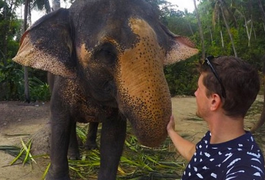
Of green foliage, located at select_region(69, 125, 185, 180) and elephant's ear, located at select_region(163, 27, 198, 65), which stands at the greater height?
elephant's ear, located at select_region(163, 27, 198, 65)

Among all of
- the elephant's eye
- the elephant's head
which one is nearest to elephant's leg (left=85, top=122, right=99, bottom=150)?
the elephant's head

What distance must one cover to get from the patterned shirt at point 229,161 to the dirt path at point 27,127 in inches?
87.2

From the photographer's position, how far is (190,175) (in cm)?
191

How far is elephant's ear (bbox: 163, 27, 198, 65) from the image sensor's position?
2756 mm

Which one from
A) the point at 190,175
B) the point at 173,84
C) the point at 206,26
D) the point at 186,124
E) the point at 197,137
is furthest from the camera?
the point at 206,26

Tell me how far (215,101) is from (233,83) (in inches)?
5.1

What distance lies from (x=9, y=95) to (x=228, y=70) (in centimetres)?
1004

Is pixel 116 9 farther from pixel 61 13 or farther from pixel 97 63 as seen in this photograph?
pixel 61 13

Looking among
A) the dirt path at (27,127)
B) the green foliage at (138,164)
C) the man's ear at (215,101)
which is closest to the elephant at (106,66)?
the man's ear at (215,101)

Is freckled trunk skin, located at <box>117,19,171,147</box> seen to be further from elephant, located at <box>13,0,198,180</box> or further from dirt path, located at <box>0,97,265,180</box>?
dirt path, located at <box>0,97,265,180</box>

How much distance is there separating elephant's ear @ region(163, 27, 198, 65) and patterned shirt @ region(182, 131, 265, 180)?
3.03 ft

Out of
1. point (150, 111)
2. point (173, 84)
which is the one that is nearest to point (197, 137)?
point (150, 111)

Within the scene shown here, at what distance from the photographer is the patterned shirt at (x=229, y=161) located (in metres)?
1.51

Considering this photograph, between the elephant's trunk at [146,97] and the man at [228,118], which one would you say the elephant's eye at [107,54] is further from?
the man at [228,118]
